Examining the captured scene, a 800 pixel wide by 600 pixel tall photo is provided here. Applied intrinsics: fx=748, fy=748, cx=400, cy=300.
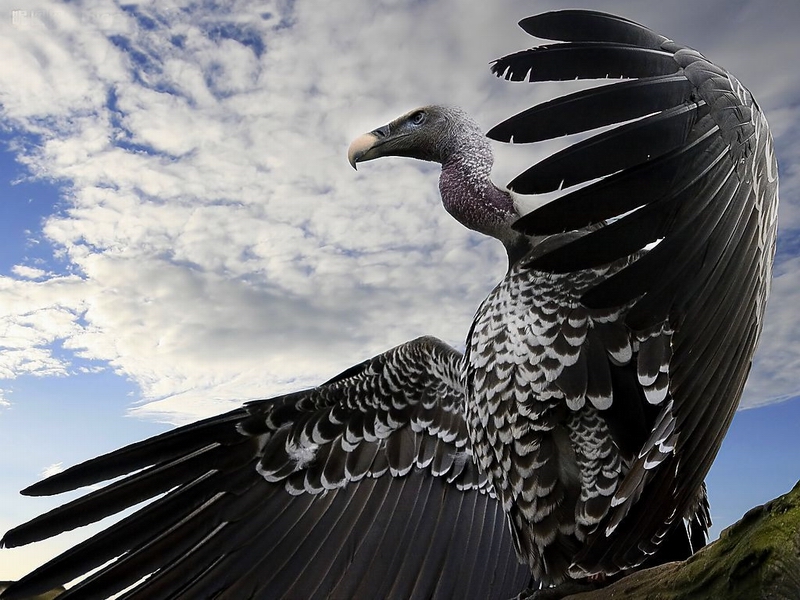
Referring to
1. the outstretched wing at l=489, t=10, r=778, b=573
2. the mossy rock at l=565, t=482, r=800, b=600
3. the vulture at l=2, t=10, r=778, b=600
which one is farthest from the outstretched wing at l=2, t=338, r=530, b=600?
the mossy rock at l=565, t=482, r=800, b=600

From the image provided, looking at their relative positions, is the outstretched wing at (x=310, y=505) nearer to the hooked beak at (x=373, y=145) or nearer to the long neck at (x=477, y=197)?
the long neck at (x=477, y=197)

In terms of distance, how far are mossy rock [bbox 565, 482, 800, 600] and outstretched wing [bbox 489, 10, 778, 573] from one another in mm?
602

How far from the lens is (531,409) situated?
3465 mm

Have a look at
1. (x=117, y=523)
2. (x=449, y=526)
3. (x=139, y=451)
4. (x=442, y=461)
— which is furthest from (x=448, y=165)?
(x=117, y=523)

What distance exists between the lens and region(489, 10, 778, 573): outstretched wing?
2244 millimetres

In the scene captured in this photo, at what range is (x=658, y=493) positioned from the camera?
285 cm

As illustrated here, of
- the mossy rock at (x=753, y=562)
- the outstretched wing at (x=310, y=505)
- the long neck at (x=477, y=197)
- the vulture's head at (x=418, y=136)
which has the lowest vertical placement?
the mossy rock at (x=753, y=562)

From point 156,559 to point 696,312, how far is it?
3135 mm

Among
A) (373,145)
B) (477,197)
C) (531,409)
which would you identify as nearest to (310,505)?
(531,409)

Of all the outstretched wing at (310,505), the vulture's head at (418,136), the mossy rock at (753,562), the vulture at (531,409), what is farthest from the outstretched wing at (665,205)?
the vulture's head at (418,136)

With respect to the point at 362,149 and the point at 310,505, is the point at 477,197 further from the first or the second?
the point at 310,505

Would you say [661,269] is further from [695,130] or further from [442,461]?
[442,461]

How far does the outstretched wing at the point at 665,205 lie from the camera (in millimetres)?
2244

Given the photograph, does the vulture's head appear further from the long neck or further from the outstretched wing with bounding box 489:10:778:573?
the outstretched wing with bounding box 489:10:778:573
